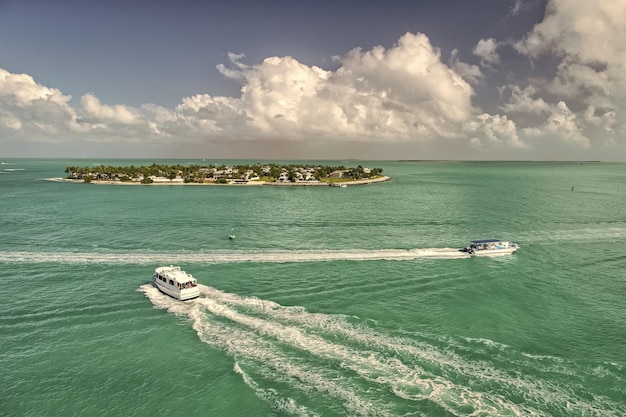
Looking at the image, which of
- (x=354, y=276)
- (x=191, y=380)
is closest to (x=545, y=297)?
(x=354, y=276)

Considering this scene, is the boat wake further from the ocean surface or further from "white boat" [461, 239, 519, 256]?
"white boat" [461, 239, 519, 256]

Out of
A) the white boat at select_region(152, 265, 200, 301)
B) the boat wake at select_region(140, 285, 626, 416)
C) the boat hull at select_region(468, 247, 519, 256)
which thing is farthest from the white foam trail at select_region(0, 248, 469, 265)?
the boat wake at select_region(140, 285, 626, 416)

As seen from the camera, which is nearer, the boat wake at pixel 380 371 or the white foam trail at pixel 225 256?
the boat wake at pixel 380 371

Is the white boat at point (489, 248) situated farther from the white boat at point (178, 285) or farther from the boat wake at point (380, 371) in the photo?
the white boat at point (178, 285)

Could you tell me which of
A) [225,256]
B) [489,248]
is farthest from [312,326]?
[489,248]

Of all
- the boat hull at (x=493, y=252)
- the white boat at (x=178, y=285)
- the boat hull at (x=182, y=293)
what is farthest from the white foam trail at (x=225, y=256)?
the boat hull at (x=182, y=293)

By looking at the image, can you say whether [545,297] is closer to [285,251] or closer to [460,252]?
[460,252]

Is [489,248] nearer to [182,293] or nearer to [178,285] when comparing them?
[182,293]
